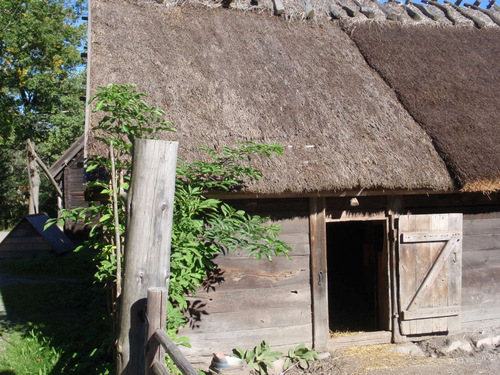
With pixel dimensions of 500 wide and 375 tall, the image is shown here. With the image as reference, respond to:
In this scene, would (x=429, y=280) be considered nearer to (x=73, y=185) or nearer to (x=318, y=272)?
(x=318, y=272)

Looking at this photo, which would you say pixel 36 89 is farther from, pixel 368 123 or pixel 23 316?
pixel 368 123

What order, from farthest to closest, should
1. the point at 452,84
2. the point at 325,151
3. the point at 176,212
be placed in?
the point at 452,84 → the point at 325,151 → the point at 176,212

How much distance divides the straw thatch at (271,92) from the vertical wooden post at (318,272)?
52 centimetres

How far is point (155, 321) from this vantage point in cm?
235

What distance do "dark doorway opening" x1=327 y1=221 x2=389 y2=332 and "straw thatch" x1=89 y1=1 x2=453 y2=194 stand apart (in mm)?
968

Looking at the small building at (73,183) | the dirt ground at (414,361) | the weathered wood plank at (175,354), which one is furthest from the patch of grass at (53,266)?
the weathered wood plank at (175,354)

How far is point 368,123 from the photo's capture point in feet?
18.9

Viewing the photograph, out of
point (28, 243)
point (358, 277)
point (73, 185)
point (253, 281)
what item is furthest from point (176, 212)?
point (73, 185)

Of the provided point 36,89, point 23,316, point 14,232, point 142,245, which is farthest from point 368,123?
point 36,89

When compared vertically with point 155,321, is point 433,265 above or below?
below

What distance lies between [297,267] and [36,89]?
18.3m

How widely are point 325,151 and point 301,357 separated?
2.14 metres

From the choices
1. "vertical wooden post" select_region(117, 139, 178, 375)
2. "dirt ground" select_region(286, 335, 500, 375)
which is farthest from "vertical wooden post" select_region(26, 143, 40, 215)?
"vertical wooden post" select_region(117, 139, 178, 375)

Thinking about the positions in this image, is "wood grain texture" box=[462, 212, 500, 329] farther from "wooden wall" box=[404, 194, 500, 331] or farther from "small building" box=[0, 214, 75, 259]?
"small building" box=[0, 214, 75, 259]
